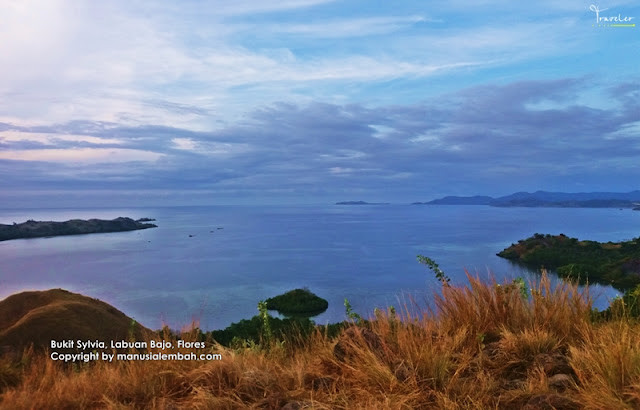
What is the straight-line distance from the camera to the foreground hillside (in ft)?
13.6

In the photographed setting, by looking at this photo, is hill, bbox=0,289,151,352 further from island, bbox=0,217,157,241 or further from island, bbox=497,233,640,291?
island, bbox=0,217,157,241

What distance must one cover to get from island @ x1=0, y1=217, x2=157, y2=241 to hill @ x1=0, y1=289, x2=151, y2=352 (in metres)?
114

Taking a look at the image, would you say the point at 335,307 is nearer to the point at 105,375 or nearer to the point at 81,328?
the point at 81,328

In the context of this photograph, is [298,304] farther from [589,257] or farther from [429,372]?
[429,372]

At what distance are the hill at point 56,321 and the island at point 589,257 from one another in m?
46.0

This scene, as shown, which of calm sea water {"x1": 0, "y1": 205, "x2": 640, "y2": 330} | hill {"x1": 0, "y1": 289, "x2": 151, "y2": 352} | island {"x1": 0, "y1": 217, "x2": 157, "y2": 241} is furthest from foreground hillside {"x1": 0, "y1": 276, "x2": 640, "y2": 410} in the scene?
island {"x1": 0, "y1": 217, "x2": 157, "y2": 241}

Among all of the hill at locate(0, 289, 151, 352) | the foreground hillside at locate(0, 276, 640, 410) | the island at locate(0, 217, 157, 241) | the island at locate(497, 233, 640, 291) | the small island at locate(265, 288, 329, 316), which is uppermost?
the island at locate(0, 217, 157, 241)

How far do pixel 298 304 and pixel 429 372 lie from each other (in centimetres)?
4355

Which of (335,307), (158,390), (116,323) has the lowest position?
(335,307)

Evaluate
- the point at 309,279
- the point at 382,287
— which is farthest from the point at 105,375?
the point at 309,279

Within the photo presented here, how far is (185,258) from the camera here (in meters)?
85.6

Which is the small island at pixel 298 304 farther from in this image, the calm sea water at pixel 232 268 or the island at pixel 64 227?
the island at pixel 64 227

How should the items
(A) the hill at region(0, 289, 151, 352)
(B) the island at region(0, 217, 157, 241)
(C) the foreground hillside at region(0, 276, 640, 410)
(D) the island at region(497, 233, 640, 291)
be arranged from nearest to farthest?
(C) the foreground hillside at region(0, 276, 640, 410) < (A) the hill at region(0, 289, 151, 352) < (D) the island at region(497, 233, 640, 291) < (B) the island at region(0, 217, 157, 241)

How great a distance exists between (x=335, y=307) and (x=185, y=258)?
150 ft
